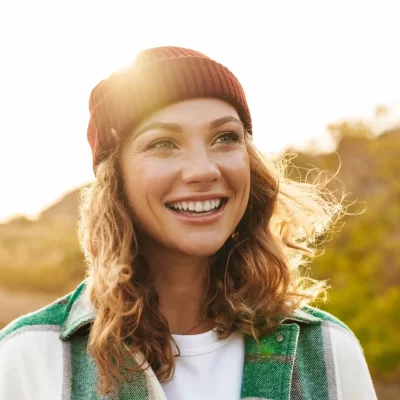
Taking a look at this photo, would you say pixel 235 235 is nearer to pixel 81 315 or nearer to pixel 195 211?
pixel 195 211

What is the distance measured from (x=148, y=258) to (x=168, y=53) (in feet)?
2.32

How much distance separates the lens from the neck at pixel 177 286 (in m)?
2.24

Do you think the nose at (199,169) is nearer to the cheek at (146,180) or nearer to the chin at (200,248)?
the cheek at (146,180)

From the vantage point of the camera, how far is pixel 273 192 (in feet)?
8.03

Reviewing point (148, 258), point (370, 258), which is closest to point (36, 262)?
point (370, 258)

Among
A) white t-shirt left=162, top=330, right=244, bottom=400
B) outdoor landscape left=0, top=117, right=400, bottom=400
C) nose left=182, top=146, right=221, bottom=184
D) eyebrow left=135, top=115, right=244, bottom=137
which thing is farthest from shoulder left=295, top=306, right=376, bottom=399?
outdoor landscape left=0, top=117, right=400, bottom=400

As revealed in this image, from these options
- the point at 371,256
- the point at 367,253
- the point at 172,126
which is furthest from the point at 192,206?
the point at 367,253

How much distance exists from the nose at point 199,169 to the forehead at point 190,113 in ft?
0.33

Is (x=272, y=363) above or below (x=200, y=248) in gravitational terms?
below

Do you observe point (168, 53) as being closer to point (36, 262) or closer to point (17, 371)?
point (17, 371)

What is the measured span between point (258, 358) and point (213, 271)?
0.40m

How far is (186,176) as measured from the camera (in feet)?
6.61

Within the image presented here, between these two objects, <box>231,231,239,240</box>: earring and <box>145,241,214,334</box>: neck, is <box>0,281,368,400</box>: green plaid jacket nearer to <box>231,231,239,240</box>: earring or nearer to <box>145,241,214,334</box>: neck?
<box>145,241,214,334</box>: neck

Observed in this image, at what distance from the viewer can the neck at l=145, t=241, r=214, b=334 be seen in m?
2.24
